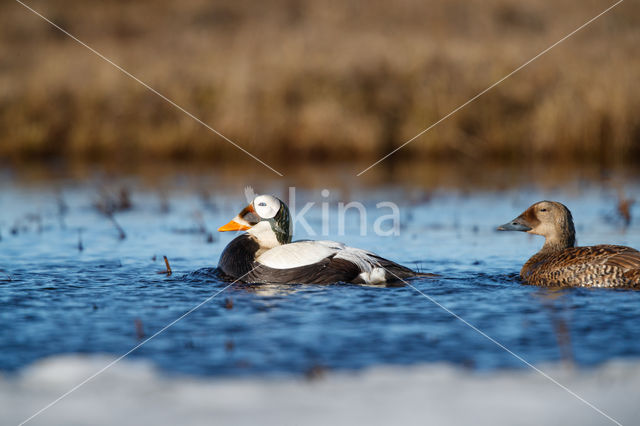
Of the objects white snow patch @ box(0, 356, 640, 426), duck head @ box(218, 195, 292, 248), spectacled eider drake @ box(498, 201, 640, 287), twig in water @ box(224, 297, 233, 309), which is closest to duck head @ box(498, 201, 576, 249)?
spectacled eider drake @ box(498, 201, 640, 287)

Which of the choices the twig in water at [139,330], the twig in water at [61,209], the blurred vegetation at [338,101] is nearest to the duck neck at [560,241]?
the twig in water at [139,330]

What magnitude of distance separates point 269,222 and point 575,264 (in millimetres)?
2621

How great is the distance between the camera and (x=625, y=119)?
50.7ft

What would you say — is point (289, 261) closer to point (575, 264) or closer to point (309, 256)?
Result: point (309, 256)

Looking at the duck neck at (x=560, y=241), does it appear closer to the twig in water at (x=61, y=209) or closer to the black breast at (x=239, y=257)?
the black breast at (x=239, y=257)

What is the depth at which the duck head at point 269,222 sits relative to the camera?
7.08 meters

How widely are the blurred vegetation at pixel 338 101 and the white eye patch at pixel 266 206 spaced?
9.53m

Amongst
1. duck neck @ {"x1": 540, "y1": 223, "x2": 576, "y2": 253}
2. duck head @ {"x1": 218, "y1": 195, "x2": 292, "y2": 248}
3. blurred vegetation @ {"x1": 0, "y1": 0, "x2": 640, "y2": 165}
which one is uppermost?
blurred vegetation @ {"x1": 0, "y1": 0, "x2": 640, "y2": 165}

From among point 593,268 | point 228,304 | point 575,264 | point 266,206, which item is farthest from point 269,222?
point 593,268

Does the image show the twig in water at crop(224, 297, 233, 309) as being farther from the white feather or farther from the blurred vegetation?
the blurred vegetation

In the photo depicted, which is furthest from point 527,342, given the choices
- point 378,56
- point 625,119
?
point 378,56

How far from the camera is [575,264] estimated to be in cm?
633

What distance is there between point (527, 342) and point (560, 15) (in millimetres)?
27202

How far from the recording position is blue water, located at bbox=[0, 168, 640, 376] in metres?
4.71
